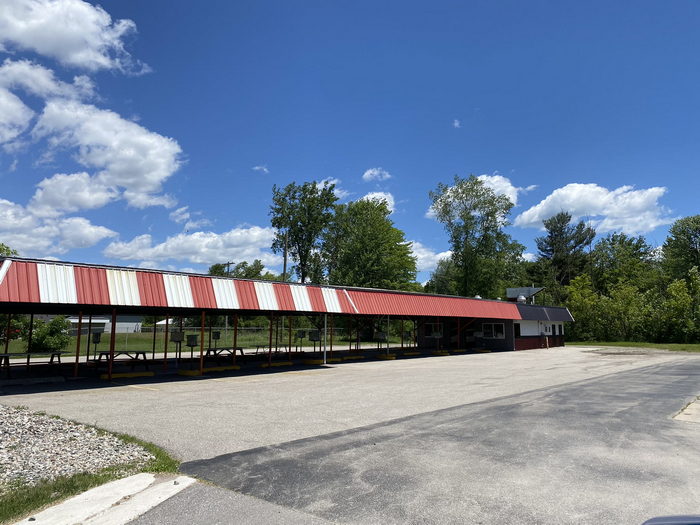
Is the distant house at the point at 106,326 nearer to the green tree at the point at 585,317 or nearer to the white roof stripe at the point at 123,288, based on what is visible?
the white roof stripe at the point at 123,288

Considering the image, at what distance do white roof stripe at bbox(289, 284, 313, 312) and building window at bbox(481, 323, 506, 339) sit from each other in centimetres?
2184

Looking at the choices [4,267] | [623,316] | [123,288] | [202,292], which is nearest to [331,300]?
[202,292]

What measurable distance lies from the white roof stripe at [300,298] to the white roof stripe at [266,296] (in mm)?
971

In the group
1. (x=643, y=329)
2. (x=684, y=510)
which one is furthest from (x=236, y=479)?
(x=643, y=329)

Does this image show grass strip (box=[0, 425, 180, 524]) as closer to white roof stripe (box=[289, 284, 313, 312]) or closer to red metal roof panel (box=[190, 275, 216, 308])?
red metal roof panel (box=[190, 275, 216, 308])

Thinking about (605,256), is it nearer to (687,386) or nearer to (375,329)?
(375,329)

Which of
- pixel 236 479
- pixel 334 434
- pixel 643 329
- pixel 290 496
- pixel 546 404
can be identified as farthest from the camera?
pixel 643 329

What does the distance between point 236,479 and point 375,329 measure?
154 ft

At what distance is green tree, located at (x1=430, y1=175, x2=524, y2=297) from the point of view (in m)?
52.3

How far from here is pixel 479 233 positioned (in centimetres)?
5275

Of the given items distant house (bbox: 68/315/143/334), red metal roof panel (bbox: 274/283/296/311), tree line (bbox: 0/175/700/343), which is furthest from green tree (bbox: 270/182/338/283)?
red metal roof panel (bbox: 274/283/296/311)

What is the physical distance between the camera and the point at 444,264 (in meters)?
Result: 93.3

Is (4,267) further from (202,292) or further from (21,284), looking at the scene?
(202,292)

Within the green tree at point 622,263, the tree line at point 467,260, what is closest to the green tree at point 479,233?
the tree line at point 467,260
